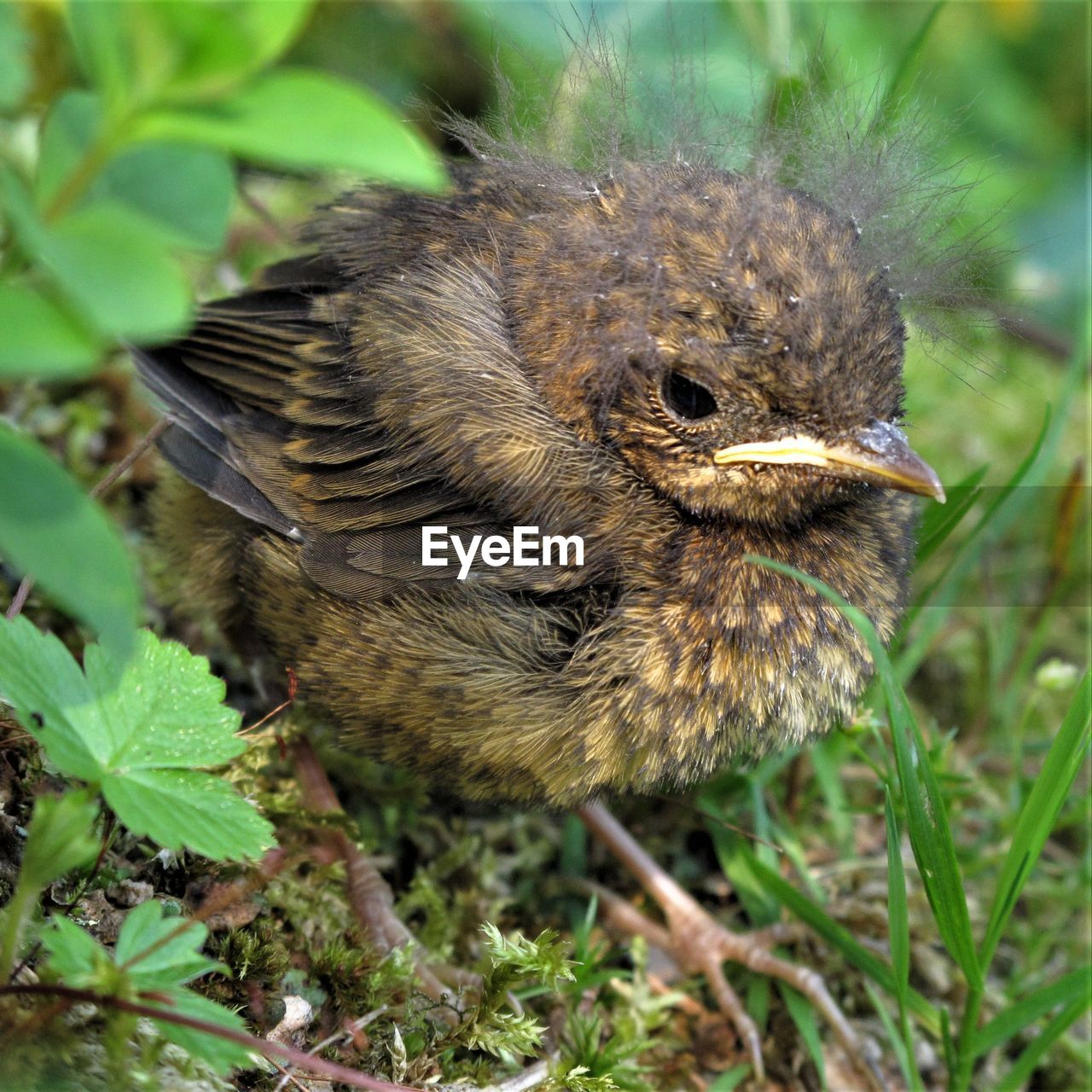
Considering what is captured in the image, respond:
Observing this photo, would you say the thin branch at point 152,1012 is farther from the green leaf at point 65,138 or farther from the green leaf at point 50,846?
the green leaf at point 65,138

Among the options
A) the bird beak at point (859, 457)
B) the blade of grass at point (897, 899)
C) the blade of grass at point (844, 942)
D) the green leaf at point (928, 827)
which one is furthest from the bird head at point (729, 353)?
the blade of grass at point (844, 942)

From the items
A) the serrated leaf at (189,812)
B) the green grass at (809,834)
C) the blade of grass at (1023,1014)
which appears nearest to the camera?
the serrated leaf at (189,812)

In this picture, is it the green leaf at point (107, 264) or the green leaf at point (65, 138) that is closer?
the green leaf at point (107, 264)

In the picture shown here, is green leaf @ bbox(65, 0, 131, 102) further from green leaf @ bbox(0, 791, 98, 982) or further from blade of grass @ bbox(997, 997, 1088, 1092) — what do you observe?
blade of grass @ bbox(997, 997, 1088, 1092)

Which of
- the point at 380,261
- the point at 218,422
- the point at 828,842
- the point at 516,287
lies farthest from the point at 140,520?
the point at 828,842

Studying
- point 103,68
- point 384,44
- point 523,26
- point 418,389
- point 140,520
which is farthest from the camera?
point 384,44

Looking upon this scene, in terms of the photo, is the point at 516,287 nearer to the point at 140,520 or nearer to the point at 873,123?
the point at 873,123
